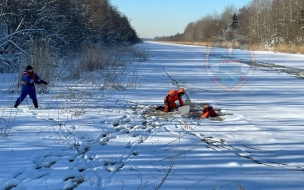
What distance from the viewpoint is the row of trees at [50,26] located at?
13328mm

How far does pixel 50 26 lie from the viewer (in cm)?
A: 1725

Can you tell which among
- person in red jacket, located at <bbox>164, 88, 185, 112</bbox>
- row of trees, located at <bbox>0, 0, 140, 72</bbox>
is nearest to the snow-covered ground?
person in red jacket, located at <bbox>164, 88, 185, 112</bbox>

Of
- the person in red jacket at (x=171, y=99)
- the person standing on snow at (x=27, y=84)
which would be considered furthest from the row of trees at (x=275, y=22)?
the person standing on snow at (x=27, y=84)

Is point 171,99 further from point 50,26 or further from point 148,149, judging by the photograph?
point 50,26

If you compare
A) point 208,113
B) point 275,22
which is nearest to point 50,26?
point 208,113

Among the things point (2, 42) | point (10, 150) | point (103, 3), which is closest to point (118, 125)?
point (10, 150)

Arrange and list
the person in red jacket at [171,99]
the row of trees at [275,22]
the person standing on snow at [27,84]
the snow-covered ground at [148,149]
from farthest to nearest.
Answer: the row of trees at [275,22] < the person standing on snow at [27,84] < the person in red jacket at [171,99] < the snow-covered ground at [148,149]

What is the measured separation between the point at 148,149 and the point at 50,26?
50.6ft

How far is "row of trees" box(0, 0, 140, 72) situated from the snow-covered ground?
612cm

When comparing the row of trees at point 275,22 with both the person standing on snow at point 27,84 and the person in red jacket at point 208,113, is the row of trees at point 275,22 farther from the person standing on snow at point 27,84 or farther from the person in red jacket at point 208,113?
the person standing on snow at point 27,84

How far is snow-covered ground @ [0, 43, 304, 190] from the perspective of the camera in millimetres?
3111

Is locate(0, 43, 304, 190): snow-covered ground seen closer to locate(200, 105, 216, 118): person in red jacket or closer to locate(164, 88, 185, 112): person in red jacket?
locate(200, 105, 216, 118): person in red jacket

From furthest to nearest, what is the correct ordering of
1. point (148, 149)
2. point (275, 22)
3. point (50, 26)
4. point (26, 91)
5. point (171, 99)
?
point (275, 22)
point (50, 26)
point (26, 91)
point (171, 99)
point (148, 149)

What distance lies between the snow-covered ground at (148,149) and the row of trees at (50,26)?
612 centimetres
